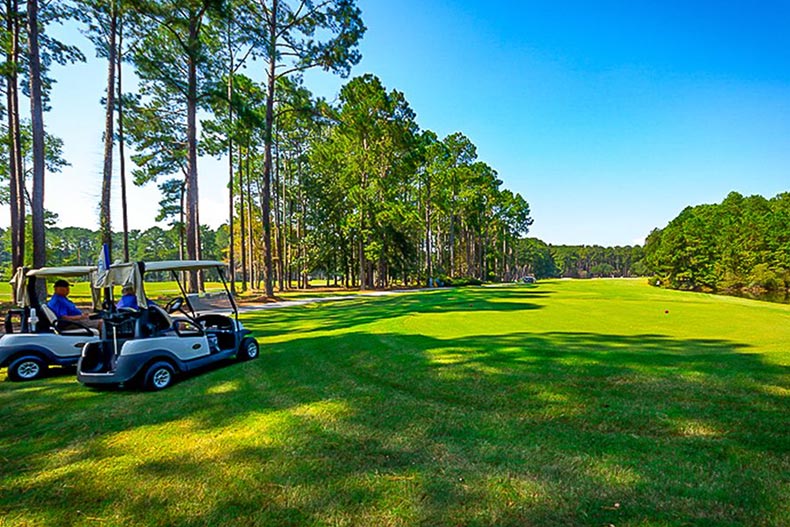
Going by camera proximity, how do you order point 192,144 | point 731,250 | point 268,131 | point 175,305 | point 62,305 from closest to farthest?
1. point 175,305
2. point 62,305
3. point 192,144
4. point 268,131
5. point 731,250

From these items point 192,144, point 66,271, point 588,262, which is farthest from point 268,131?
point 588,262

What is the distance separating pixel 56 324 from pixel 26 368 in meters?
0.81

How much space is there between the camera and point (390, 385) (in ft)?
17.2

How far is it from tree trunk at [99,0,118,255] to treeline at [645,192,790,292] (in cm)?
5611

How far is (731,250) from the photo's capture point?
147 ft

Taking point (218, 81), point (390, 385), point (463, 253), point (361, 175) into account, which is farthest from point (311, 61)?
point (463, 253)

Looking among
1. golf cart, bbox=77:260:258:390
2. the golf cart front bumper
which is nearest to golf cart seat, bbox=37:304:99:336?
the golf cart front bumper

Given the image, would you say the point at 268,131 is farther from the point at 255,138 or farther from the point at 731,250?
the point at 731,250

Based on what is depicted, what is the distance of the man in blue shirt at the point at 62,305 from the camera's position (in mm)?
7047

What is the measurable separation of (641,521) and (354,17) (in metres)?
24.8

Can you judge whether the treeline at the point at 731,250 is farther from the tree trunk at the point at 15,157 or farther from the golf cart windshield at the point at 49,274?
the tree trunk at the point at 15,157

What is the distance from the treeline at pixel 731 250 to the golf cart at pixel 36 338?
55407 millimetres

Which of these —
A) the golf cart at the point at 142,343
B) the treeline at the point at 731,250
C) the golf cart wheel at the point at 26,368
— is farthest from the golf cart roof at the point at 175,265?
the treeline at the point at 731,250

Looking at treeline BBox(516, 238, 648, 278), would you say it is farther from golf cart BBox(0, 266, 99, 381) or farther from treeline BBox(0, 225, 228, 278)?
golf cart BBox(0, 266, 99, 381)
